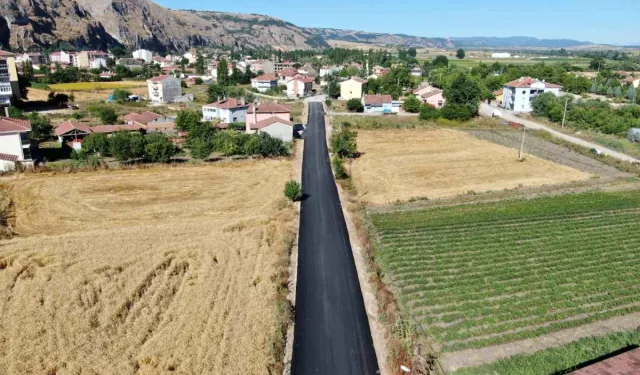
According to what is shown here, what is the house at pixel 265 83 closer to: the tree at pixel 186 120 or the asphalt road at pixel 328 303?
the tree at pixel 186 120

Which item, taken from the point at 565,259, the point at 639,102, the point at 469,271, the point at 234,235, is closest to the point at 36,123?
the point at 234,235

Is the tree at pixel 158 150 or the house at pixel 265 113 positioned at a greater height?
the house at pixel 265 113

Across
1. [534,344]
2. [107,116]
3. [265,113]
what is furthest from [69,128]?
Answer: [534,344]

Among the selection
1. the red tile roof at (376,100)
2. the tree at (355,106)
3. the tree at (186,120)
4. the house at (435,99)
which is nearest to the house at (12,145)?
the tree at (186,120)

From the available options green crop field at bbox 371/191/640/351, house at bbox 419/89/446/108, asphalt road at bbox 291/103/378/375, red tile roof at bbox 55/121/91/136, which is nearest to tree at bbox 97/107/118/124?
red tile roof at bbox 55/121/91/136

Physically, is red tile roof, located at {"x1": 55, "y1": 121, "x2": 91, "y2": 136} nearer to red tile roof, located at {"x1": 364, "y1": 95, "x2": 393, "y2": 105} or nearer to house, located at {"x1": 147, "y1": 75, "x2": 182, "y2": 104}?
house, located at {"x1": 147, "y1": 75, "x2": 182, "y2": 104}

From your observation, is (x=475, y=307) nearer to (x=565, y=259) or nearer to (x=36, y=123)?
(x=565, y=259)
